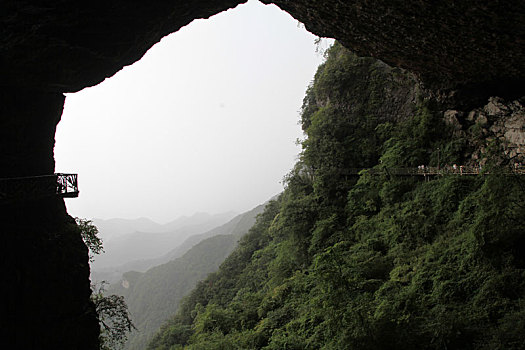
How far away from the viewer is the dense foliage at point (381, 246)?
540 centimetres

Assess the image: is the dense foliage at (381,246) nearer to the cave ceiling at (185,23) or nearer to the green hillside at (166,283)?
the cave ceiling at (185,23)

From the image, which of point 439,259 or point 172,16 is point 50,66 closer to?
point 172,16

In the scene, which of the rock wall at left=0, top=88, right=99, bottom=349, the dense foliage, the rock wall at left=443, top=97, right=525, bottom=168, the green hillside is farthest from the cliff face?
the green hillside

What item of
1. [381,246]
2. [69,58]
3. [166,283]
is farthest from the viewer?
[166,283]

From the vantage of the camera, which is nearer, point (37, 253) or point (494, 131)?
point (37, 253)

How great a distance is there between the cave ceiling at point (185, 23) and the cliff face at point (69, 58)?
0.03 meters

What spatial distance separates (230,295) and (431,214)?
52.6 feet

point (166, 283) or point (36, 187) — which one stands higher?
point (36, 187)

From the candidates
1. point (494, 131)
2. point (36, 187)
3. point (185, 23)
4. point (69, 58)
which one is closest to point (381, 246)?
point (494, 131)

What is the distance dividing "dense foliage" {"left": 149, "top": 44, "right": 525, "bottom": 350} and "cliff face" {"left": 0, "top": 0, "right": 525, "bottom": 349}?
4062 mm

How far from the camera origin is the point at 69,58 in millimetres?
6625

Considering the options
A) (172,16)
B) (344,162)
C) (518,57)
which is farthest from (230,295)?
(518,57)

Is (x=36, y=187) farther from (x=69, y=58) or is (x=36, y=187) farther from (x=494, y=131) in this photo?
(x=494, y=131)

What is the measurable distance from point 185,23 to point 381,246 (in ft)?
34.9
